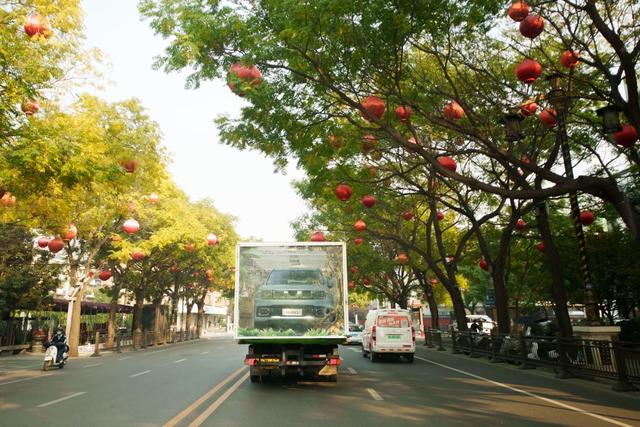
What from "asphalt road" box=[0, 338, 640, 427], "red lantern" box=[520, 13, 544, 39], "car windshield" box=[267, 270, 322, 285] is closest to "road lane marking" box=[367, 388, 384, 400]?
"asphalt road" box=[0, 338, 640, 427]

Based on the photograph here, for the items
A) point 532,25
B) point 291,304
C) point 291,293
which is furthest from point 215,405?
point 532,25

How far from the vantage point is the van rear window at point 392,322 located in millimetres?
20031

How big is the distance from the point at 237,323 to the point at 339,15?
288 inches

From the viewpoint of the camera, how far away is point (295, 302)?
11.8m

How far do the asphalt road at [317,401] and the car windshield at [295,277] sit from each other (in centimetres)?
250

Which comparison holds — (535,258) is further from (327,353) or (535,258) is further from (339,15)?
(339,15)

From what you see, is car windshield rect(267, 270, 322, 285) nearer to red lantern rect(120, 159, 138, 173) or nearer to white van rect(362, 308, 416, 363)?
red lantern rect(120, 159, 138, 173)

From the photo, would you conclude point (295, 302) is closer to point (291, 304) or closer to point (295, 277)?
point (291, 304)

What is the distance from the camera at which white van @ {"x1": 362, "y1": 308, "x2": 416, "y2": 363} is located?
64.6ft

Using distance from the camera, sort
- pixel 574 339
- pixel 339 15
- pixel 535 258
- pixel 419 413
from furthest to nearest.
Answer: pixel 535 258 < pixel 574 339 < pixel 339 15 < pixel 419 413

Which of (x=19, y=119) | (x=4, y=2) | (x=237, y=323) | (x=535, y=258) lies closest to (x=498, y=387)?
(x=237, y=323)

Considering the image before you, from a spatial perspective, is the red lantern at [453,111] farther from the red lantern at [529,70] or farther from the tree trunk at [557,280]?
the tree trunk at [557,280]

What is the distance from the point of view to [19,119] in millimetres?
12773

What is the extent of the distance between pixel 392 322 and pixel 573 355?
281 inches
